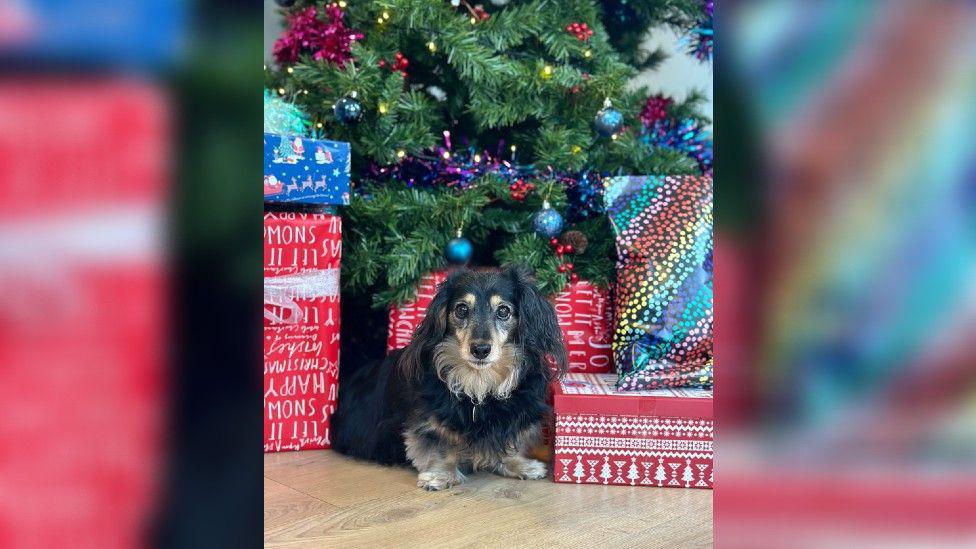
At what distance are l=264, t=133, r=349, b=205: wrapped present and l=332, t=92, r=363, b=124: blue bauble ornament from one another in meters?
0.09

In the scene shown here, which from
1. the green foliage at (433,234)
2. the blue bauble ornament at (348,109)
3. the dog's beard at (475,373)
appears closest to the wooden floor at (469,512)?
the dog's beard at (475,373)

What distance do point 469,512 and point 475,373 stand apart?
0.39 metres

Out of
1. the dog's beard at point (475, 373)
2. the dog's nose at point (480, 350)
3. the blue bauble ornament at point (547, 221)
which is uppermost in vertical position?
the blue bauble ornament at point (547, 221)

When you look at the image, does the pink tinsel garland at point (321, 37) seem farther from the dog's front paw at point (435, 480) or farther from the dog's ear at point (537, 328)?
the dog's front paw at point (435, 480)

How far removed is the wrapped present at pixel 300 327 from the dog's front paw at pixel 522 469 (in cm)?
59

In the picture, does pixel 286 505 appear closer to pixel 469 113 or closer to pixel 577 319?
pixel 577 319

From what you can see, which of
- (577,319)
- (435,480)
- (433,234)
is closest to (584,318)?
(577,319)

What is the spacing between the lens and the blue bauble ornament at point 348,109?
207 centimetres

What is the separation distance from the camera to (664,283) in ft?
6.41
